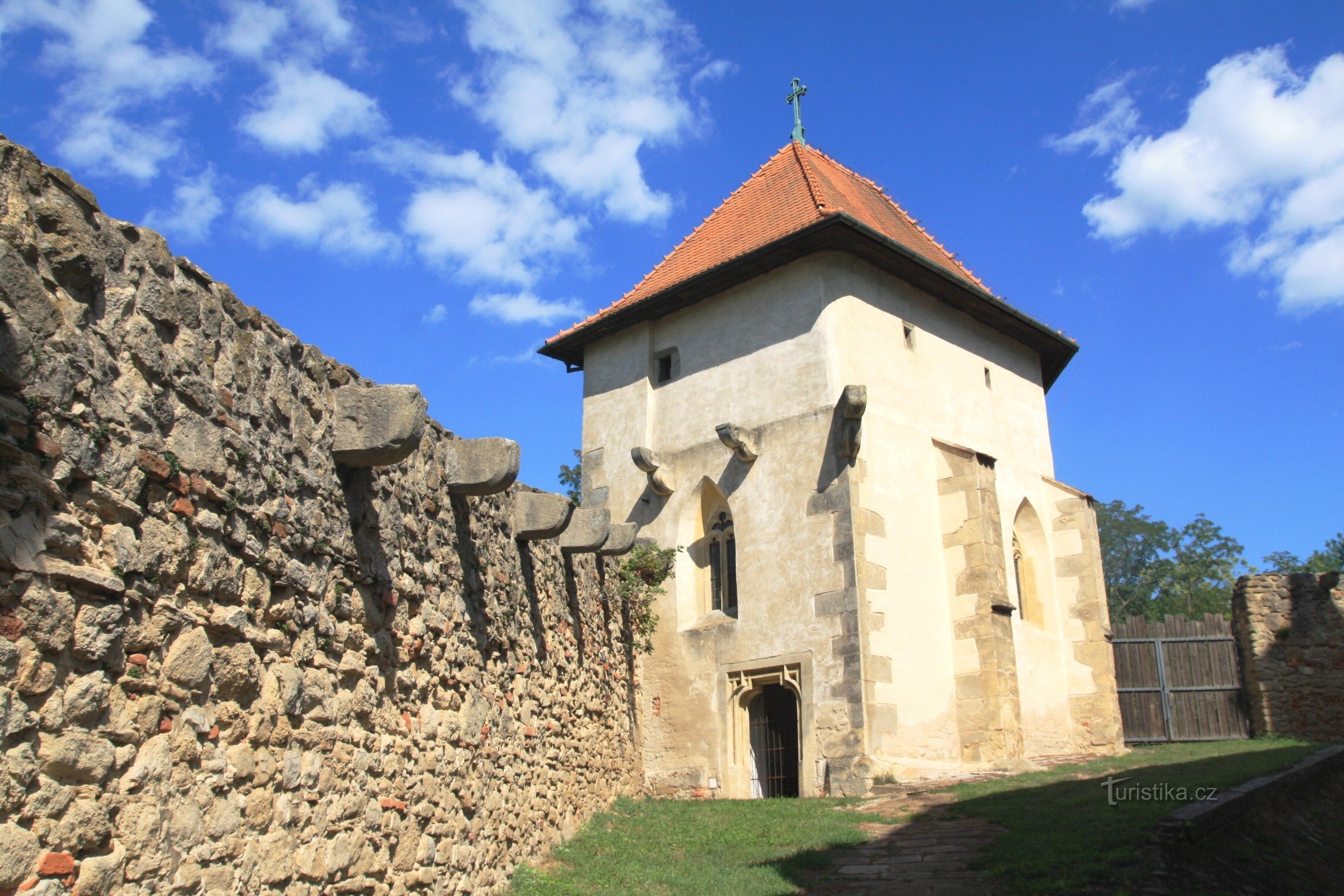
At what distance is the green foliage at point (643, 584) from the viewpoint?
1370cm

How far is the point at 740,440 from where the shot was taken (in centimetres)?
1434

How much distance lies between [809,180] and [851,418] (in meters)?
4.75

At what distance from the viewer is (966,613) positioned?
1409 cm

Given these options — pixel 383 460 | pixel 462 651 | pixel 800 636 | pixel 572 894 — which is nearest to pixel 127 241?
pixel 383 460

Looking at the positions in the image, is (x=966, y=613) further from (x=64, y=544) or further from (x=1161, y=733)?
(x=64, y=544)

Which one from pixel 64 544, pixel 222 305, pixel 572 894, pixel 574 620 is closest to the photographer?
pixel 64 544

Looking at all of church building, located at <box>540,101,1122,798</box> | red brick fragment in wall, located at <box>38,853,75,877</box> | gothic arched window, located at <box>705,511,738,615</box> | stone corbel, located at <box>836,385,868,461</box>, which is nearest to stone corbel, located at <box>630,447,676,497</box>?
church building, located at <box>540,101,1122,798</box>

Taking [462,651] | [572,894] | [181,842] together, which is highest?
[462,651]

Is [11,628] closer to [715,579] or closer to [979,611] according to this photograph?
[715,579]

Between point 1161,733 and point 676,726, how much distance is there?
810 cm

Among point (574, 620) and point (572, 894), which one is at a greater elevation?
point (574, 620)

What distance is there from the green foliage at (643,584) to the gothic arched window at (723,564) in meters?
0.59

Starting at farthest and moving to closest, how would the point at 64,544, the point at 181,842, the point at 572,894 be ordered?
1. the point at 572,894
2. the point at 181,842
3. the point at 64,544

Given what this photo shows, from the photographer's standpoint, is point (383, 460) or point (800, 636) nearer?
point (383, 460)
